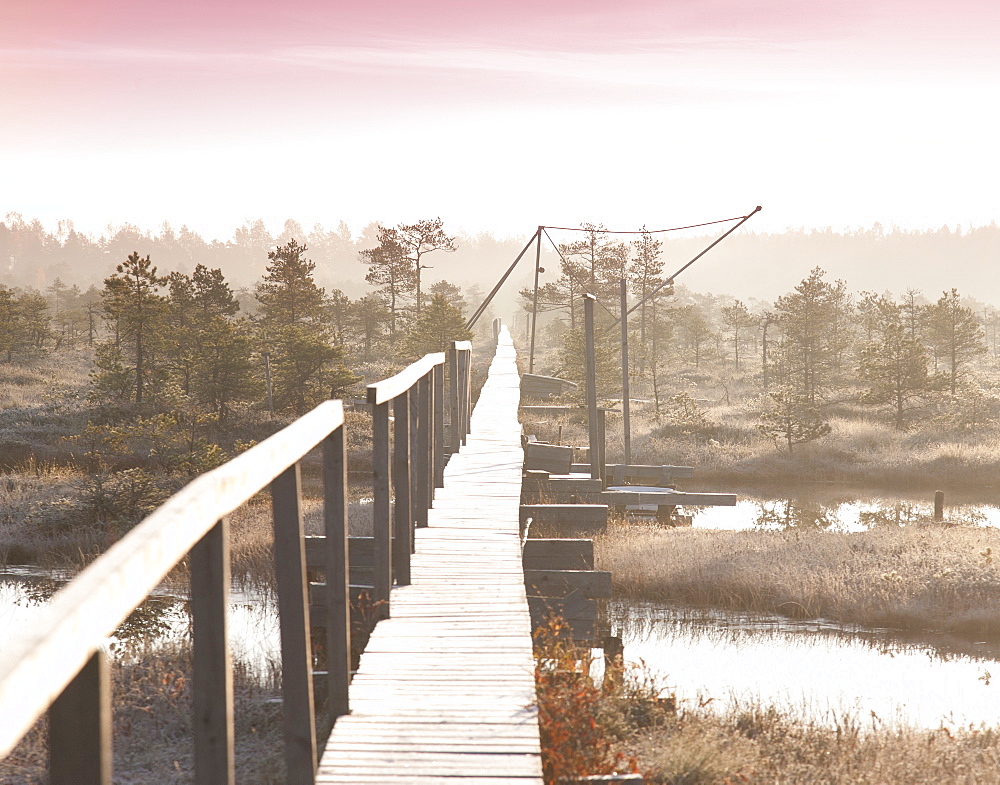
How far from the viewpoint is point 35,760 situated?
668 cm

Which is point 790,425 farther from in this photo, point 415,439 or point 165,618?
point 415,439

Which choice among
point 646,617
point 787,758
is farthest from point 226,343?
point 787,758

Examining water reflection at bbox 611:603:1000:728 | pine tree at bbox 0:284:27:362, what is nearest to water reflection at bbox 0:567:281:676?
water reflection at bbox 611:603:1000:728

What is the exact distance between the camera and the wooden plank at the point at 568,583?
8.75 meters

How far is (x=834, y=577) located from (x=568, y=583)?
646 centimetres

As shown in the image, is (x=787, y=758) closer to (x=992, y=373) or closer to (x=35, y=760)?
(x=35, y=760)

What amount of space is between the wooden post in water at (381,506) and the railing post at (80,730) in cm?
341

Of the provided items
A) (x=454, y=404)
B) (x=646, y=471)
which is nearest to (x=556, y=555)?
(x=454, y=404)

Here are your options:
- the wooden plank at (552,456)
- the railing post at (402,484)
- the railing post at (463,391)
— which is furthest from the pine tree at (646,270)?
the railing post at (402,484)

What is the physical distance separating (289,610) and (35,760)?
5.03m

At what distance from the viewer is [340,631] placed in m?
4.12

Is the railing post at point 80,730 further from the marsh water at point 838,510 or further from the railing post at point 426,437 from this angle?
the marsh water at point 838,510

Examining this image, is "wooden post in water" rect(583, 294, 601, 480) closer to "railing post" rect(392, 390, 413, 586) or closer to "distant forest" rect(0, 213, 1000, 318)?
"railing post" rect(392, 390, 413, 586)

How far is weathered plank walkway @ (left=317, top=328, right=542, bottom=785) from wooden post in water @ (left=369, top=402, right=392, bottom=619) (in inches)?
7.9
